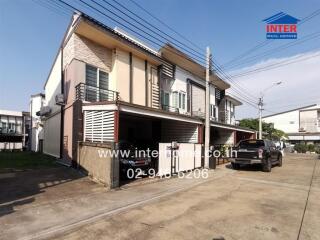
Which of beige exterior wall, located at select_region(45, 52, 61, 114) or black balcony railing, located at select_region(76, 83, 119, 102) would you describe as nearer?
black balcony railing, located at select_region(76, 83, 119, 102)

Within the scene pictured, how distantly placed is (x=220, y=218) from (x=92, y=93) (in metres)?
10.4

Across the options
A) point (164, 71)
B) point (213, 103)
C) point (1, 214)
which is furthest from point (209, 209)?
point (213, 103)

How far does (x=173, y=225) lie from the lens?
19.5 ft

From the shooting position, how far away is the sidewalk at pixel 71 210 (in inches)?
215

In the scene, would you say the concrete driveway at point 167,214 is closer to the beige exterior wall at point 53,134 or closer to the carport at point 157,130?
the carport at point 157,130

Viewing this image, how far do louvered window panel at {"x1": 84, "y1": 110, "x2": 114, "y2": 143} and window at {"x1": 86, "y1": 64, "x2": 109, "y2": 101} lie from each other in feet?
7.24

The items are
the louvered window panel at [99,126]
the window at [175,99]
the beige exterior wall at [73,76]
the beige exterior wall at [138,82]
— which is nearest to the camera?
the louvered window panel at [99,126]

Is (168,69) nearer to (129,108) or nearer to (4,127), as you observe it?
(129,108)

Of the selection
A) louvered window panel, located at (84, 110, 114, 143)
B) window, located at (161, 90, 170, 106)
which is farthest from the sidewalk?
window, located at (161, 90, 170, 106)

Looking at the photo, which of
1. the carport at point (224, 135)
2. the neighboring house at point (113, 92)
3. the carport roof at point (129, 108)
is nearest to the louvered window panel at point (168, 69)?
the neighboring house at point (113, 92)

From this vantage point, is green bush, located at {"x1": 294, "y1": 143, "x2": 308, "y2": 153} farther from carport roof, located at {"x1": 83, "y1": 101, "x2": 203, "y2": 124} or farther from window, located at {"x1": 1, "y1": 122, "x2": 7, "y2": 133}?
window, located at {"x1": 1, "y1": 122, "x2": 7, "y2": 133}

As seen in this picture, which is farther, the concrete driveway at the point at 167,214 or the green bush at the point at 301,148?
the green bush at the point at 301,148

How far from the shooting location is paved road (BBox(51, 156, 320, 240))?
5.45 m

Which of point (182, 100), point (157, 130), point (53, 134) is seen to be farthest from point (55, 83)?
point (182, 100)
